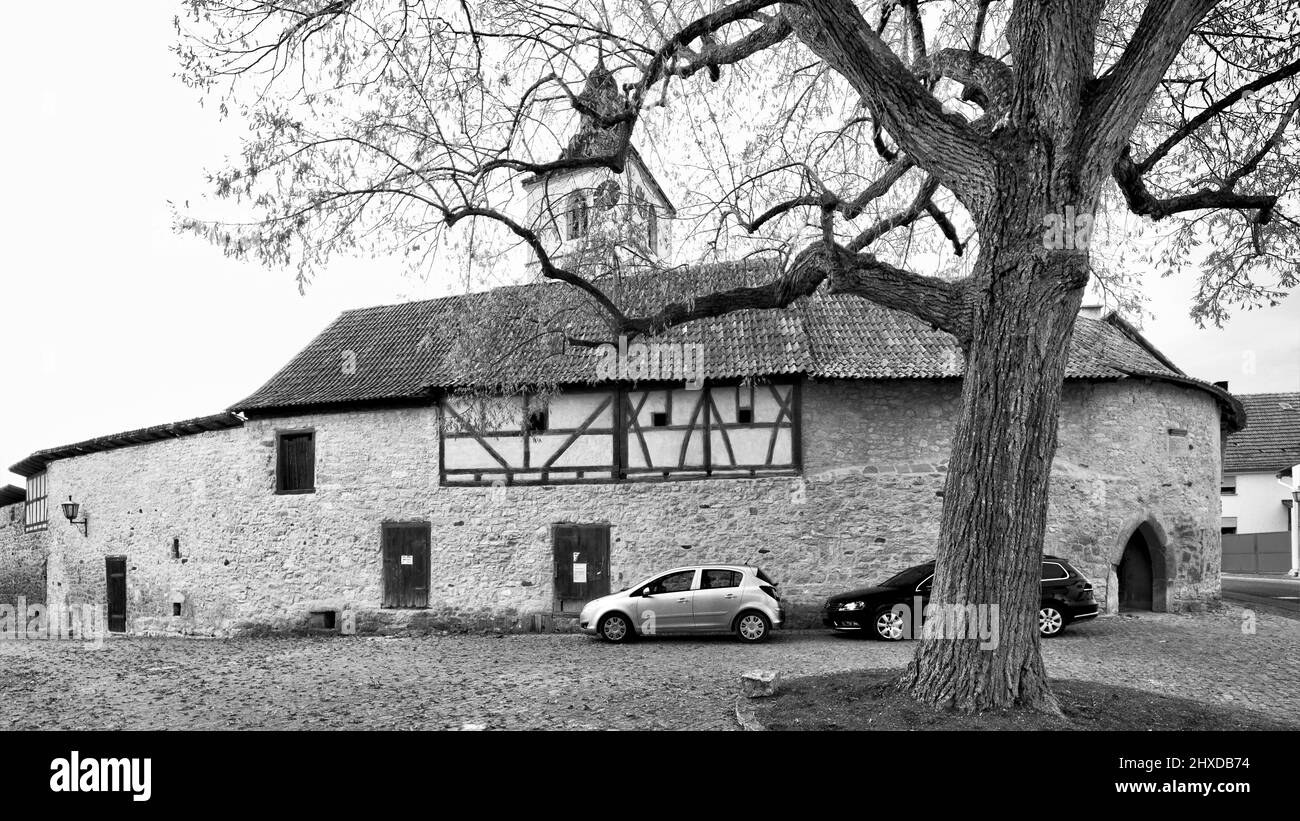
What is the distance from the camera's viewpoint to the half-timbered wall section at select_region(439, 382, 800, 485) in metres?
16.2

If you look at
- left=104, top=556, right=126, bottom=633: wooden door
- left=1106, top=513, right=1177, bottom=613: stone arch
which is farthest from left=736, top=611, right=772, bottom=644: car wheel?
left=104, top=556, right=126, bottom=633: wooden door

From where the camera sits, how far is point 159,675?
488 inches

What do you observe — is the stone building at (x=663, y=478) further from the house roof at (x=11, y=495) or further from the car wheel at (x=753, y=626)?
the house roof at (x=11, y=495)

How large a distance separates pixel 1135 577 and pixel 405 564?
1413 cm

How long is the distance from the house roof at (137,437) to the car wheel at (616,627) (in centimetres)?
957

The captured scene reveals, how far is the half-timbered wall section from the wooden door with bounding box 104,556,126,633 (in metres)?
9.54

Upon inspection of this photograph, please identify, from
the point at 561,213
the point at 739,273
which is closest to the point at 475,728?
the point at 561,213

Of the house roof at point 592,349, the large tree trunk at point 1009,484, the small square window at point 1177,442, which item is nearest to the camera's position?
the large tree trunk at point 1009,484

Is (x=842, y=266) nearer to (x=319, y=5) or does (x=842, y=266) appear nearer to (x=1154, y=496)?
(x=319, y=5)

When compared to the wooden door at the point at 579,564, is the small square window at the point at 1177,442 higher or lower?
higher

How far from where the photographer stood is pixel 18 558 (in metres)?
26.1

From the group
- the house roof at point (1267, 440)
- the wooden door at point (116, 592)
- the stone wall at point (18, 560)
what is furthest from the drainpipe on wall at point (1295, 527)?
the stone wall at point (18, 560)

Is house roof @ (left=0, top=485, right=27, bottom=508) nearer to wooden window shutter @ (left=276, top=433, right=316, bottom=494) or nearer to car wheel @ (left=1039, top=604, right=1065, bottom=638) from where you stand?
wooden window shutter @ (left=276, top=433, right=316, bottom=494)

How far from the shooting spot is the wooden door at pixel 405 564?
1722cm
